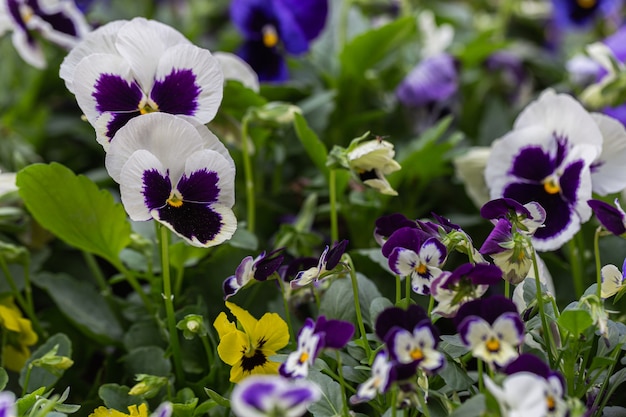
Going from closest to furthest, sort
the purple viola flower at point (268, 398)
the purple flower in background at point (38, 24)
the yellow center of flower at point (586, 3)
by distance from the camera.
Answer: the purple viola flower at point (268, 398) → the purple flower in background at point (38, 24) → the yellow center of flower at point (586, 3)

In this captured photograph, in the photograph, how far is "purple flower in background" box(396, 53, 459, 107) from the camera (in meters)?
1.06

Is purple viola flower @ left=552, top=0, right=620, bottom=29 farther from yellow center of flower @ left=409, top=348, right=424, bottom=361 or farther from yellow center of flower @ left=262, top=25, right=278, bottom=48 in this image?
yellow center of flower @ left=409, top=348, right=424, bottom=361

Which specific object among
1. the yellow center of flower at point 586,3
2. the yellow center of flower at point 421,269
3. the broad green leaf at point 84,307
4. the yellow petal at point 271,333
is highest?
the yellow center of flower at point 421,269

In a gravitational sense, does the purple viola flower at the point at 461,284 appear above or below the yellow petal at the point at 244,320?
above

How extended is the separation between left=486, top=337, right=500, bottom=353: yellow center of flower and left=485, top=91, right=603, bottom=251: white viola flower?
22 cm

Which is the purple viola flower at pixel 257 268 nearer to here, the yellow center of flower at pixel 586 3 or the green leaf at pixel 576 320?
the green leaf at pixel 576 320

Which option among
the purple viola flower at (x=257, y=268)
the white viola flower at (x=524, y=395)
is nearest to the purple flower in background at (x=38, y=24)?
the purple viola flower at (x=257, y=268)

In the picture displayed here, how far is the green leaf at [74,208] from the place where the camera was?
2.17 ft

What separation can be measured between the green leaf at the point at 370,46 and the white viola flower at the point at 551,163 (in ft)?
1.11

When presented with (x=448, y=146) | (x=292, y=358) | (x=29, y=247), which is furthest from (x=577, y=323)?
(x=29, y=247)

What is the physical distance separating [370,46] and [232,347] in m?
0.57

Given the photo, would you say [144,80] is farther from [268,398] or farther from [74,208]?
[268,398]

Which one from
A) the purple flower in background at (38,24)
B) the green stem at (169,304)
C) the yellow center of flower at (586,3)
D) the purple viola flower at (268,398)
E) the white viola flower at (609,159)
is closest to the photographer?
the purple viola flower at (268,398)

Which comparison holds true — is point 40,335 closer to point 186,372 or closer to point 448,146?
point 186,372
